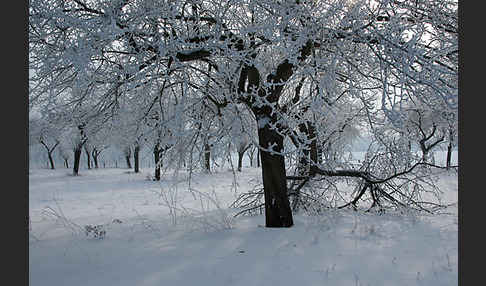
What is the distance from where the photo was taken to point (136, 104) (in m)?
6.91

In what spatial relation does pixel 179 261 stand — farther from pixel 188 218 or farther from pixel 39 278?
pixel 188 218

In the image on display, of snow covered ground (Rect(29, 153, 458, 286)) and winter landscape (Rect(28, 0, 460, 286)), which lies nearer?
snow covered ground (Rect(29, 153, 458, 286))

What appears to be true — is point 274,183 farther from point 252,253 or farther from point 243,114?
point 252,253

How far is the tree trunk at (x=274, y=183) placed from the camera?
570 cm

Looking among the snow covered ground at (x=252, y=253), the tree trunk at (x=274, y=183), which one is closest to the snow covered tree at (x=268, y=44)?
the tree trunk at (x=274, y=183)

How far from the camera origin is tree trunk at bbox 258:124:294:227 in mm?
5703

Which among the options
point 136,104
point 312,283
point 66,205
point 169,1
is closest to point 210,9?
point 169,1

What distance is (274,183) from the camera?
5.77 m

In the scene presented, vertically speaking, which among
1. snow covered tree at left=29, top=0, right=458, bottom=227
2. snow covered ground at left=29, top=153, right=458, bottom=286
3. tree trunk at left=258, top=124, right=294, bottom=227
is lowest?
snow covered ground at left=29, top=153, right=458, bottom=286

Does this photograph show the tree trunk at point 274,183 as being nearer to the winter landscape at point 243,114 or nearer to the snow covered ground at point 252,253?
the winter landscape at point 243,114

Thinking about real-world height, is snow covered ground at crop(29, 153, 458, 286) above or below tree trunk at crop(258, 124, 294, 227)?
below

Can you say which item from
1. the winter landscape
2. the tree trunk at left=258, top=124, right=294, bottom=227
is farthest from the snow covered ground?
the tree trunk at left=258, top=124, right=294, bottom=227

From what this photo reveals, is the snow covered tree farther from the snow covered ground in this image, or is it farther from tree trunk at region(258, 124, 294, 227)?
the snow covered ground

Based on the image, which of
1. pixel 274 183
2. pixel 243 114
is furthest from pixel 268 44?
pixel 274 183
